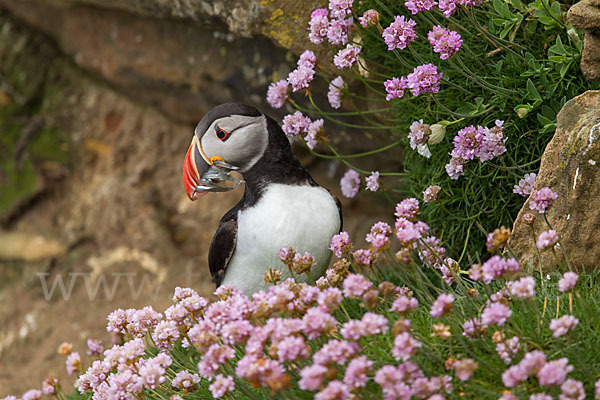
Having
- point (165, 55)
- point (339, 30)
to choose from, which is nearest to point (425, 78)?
point (339, 30)

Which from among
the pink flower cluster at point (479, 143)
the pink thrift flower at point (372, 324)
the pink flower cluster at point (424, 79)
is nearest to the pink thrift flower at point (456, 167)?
the pink flower cluster at point (479, 143)

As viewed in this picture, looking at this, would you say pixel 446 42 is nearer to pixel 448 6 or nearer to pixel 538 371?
pixel 448 6

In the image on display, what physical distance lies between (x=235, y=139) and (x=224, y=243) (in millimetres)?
558

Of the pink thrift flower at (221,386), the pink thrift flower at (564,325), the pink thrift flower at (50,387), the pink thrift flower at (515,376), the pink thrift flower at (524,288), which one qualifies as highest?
the pink thrift flower at (524,288)


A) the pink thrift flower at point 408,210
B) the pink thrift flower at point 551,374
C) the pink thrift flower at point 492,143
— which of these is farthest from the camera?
the pink thrift flower at point 492,143

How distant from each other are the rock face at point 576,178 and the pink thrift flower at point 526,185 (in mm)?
174

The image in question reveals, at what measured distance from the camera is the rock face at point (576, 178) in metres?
2.81

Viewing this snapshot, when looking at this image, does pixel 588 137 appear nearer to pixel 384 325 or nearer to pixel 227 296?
pixel 384 325

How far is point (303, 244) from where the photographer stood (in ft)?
10.8

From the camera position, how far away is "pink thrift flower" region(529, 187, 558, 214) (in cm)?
253

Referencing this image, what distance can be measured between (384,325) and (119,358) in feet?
3.67

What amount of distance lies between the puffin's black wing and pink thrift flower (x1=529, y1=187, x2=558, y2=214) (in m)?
1.56

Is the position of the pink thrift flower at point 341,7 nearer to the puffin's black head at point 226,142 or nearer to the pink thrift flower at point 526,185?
the puffin's black head at point 226,142

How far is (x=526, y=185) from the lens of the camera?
317 cm
